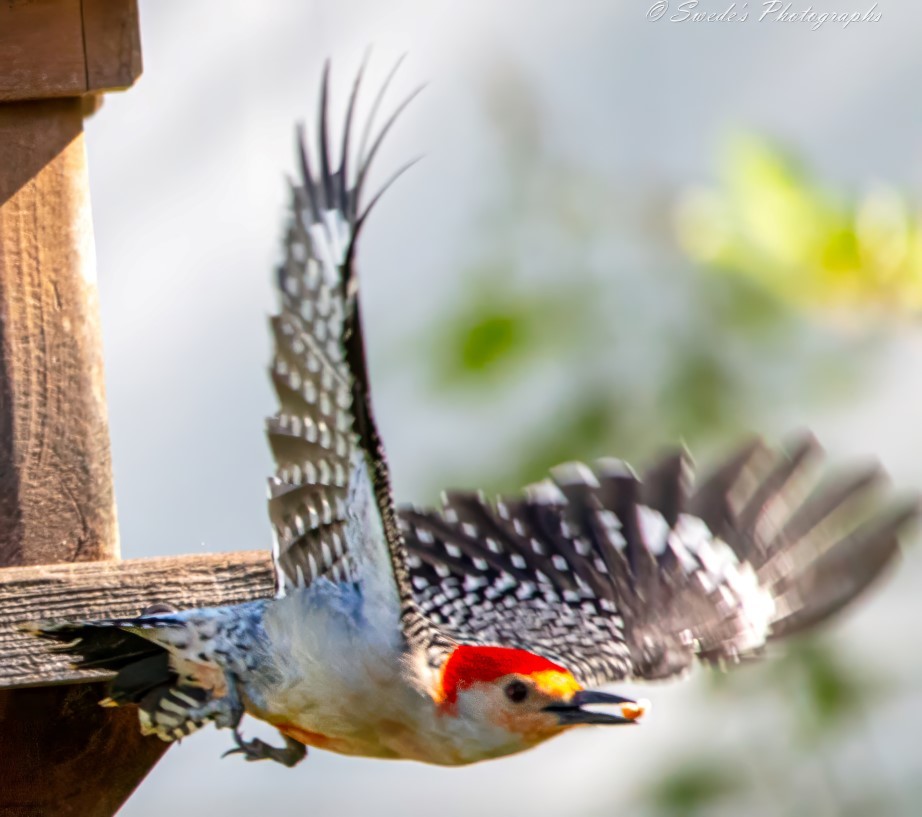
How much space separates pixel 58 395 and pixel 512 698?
0.93m

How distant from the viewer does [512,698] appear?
8.15 ft

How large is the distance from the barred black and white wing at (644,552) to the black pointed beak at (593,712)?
47 centimetres

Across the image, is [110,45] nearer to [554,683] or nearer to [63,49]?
[63,49]

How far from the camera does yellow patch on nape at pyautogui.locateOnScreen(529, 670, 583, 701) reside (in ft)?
8.12

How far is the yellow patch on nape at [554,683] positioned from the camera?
8.12 ft

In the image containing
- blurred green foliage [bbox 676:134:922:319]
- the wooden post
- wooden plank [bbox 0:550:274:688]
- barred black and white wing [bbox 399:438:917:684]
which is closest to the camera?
blurred green foliage [bbox 676:134:922:319]

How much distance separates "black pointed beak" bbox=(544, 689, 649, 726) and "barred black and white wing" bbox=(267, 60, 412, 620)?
328mm

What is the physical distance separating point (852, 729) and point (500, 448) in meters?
0.75

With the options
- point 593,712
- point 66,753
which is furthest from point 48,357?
Result: point 593,712

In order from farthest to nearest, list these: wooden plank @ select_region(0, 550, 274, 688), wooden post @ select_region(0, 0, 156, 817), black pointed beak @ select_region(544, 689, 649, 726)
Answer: wooden post @ select_region(0, 0, 156, 817), black pointed beak @ select_region(544, 689, 649, 726), wooden plank @ select_region(0, 550, 274, 688)

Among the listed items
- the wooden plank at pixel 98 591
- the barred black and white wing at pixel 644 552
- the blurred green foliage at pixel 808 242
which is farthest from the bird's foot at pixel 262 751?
the blurred green foliage at pixel 808 242

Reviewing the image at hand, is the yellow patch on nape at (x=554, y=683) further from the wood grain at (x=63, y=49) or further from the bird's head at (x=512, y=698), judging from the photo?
the wood grain at (x=63, y=49)

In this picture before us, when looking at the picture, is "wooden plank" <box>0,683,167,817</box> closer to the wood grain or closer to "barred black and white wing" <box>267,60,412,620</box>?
"barred black and white wing" <box>267,60,412,620</box>

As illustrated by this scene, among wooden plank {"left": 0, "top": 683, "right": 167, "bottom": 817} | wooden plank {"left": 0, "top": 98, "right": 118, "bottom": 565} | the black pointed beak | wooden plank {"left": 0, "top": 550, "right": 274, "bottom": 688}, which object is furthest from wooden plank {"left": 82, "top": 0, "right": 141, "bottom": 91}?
the black pointed beak
